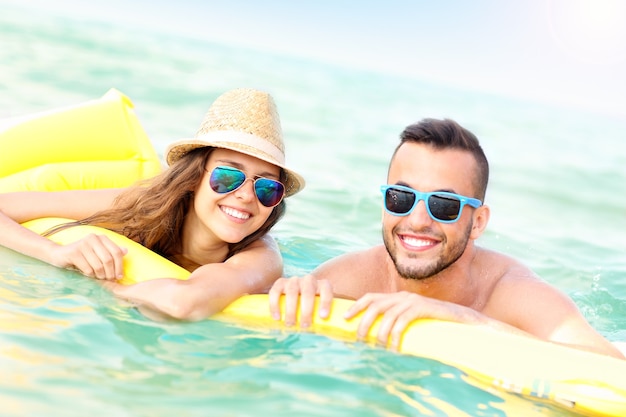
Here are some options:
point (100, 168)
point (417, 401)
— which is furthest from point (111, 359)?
point (100, 168)

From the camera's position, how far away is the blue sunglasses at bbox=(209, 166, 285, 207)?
134 inches

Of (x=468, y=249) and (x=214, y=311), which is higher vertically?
(x=468, y=249)

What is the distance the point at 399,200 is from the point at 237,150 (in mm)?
706

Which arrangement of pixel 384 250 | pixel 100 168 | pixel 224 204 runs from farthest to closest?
pixel 100 168 < pixel 384 250 < pixel 224 204

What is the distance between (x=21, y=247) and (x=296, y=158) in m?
6.55

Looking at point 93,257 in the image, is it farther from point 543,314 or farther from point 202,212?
point 543,314

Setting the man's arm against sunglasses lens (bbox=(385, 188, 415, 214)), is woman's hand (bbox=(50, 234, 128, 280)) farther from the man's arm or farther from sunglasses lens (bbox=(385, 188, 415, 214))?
the man's arm

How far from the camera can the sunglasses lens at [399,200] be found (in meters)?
3.17

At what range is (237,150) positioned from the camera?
338 cm

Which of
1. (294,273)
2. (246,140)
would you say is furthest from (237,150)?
(294,273)

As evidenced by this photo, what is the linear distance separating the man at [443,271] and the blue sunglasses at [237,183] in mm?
486

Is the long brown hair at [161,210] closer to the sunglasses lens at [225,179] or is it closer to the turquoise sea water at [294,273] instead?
the sunglasses lens at [225,179]

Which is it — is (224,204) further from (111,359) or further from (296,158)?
(296,158)

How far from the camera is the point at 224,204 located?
11.4 feet
